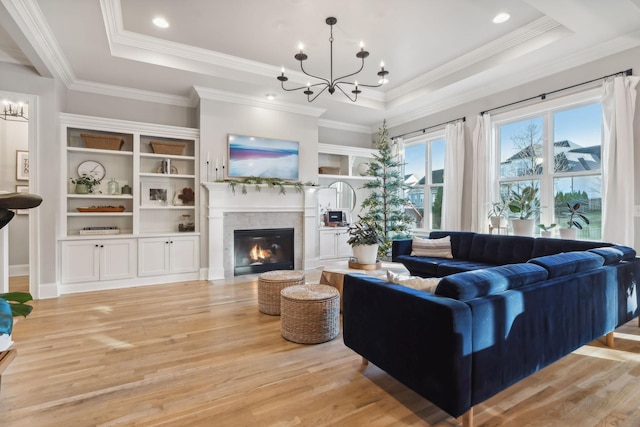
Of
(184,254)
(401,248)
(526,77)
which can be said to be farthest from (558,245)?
(184,254)

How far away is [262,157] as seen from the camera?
5488 millimetres

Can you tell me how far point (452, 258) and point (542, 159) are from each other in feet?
6.10

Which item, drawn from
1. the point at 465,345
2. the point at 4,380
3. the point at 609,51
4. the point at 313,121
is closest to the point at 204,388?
the point at 4,380

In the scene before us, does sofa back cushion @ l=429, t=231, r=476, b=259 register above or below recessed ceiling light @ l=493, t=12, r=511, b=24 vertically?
below

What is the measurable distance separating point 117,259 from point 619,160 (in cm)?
641

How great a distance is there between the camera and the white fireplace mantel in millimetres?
5074

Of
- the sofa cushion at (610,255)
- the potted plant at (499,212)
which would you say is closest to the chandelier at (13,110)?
the potted plant at (499,212)

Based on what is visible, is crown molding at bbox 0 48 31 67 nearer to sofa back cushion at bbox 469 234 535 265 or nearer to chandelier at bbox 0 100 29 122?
chandelier at bbox 0 100 29 122

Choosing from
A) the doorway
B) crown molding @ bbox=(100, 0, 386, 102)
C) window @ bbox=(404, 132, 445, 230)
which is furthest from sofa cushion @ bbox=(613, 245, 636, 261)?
the doorway

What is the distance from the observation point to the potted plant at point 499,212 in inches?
182

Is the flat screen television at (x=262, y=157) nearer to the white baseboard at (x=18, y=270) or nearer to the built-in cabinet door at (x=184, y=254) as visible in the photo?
the built-in cabinet door at (x=184, y=254)

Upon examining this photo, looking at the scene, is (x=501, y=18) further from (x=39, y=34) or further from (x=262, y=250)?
(x=39, y=34)

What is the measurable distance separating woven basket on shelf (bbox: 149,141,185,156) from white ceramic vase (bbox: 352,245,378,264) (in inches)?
131

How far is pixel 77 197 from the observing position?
15.1 ft
